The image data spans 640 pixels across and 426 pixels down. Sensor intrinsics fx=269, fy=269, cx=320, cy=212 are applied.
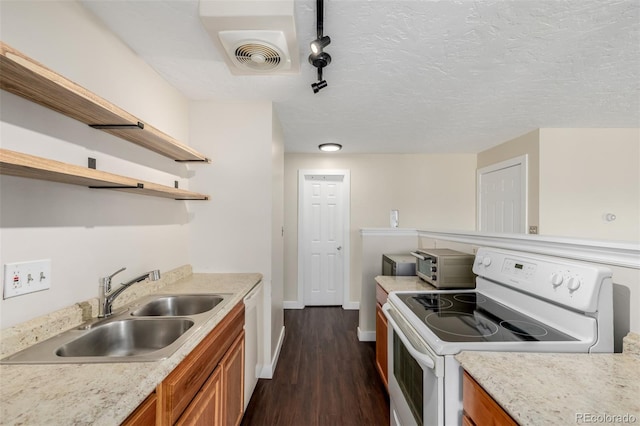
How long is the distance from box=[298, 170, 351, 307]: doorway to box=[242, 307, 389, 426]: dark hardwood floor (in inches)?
37.6

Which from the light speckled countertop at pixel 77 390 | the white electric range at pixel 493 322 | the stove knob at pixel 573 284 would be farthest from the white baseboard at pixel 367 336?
the light speckled countertop at pixel 77 390

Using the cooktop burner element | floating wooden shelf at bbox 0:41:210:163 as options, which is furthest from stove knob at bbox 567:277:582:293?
floating wooden shelf at bbox 0:41:210:163

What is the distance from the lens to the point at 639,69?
5.95 ft

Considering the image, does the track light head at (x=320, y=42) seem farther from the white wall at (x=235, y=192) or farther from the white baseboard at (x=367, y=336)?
the white baseboard at (x=367, y=336)

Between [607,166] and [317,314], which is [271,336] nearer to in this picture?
[317,314]

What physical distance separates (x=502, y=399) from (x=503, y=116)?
9.07ft

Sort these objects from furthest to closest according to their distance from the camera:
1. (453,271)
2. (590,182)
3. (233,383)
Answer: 1. (590,182)
2. (453,271)
3. (233,383)

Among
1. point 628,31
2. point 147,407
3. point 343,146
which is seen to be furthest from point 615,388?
point 343,146

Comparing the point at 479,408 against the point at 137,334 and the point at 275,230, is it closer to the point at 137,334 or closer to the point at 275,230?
the point at 137,334

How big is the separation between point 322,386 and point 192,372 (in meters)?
1.51

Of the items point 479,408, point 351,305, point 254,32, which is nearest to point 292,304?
point 351,305

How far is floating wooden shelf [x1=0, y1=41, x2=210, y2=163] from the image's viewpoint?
81cm

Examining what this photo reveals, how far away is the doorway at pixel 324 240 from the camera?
4.25 m

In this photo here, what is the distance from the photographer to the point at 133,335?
133 cm
